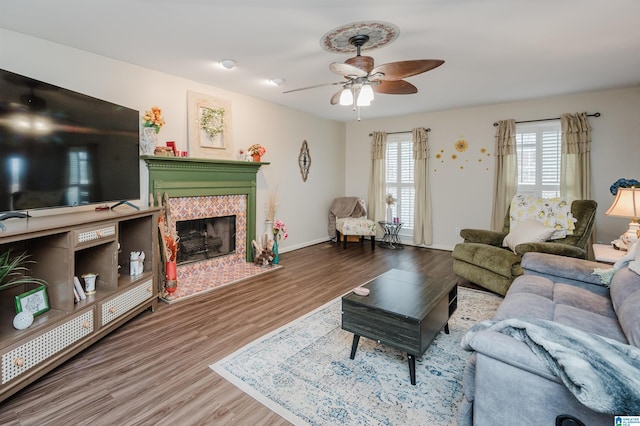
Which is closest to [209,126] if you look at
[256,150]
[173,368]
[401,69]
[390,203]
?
[256,150]

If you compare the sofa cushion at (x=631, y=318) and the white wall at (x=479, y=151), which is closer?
the sofa cushion at (x=631, y=318)

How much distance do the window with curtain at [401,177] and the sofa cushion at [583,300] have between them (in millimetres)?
3984

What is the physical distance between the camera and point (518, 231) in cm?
364

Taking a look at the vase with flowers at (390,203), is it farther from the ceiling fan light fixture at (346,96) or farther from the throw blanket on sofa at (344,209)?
the ceiling fan light fixture at (346,96)

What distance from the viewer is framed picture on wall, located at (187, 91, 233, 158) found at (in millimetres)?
3980

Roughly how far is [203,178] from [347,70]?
2461mm

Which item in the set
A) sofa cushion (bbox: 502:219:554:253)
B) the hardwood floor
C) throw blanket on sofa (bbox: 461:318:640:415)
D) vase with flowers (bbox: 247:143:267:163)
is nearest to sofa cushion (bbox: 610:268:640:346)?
throw blanket on sofa (bbox: 461:318:640:415)

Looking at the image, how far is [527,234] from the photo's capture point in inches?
138

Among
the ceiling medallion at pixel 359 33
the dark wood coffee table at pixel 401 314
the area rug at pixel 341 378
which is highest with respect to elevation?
the ceiling medallion at pixel 359 33

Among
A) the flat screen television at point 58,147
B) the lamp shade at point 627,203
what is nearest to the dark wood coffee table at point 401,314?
the lamp shade at point 627,203

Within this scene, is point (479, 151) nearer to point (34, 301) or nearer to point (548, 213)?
point (548, 213)

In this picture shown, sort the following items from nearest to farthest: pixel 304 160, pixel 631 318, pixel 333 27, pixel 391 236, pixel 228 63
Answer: pixel 631 318, pixel 333 27, pixel 228 63, pixel 304 160, pixel 391 236

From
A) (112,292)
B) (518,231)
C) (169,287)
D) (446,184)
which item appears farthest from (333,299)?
(446,184)

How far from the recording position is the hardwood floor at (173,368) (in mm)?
1670
